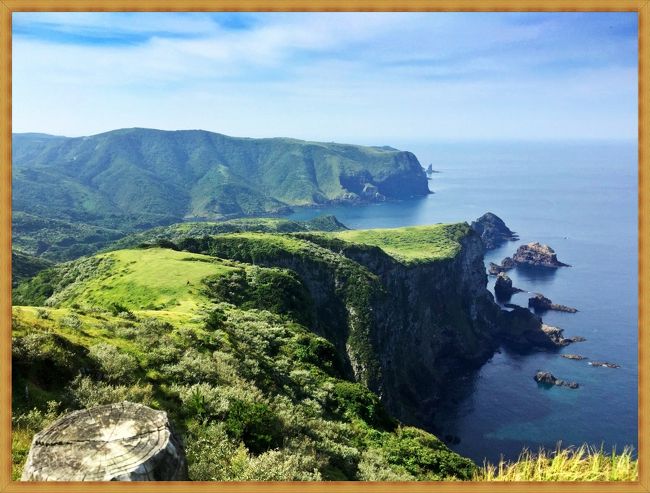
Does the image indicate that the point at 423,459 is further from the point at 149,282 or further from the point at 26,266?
the point at 26,266

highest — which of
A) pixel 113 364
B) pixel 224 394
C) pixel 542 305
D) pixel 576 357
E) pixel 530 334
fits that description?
pixel 113 364

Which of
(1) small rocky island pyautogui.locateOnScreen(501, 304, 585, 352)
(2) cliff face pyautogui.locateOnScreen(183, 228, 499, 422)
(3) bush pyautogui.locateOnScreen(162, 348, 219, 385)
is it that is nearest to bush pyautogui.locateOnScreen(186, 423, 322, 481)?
(3) bush pyautogui.locateOnScreen(162, 348, 219, 385)

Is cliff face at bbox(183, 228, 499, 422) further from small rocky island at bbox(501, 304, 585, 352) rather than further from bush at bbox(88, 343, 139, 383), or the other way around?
bush at bbox(88, 343, 139, 383)

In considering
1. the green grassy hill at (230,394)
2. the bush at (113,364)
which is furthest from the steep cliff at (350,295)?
the bush at (113,364)

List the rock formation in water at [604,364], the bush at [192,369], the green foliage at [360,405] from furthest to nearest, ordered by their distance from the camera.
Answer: the rock formation in water at [604,364] → the green foliage at [360,405] → the bush at [192,369]

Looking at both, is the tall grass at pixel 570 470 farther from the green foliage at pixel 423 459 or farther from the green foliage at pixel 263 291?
the green foliage at pixel 263 291

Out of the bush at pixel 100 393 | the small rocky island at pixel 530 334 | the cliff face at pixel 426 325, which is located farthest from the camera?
the small rocky island at pixel 530 334

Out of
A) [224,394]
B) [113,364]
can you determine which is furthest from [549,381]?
[113,364]
